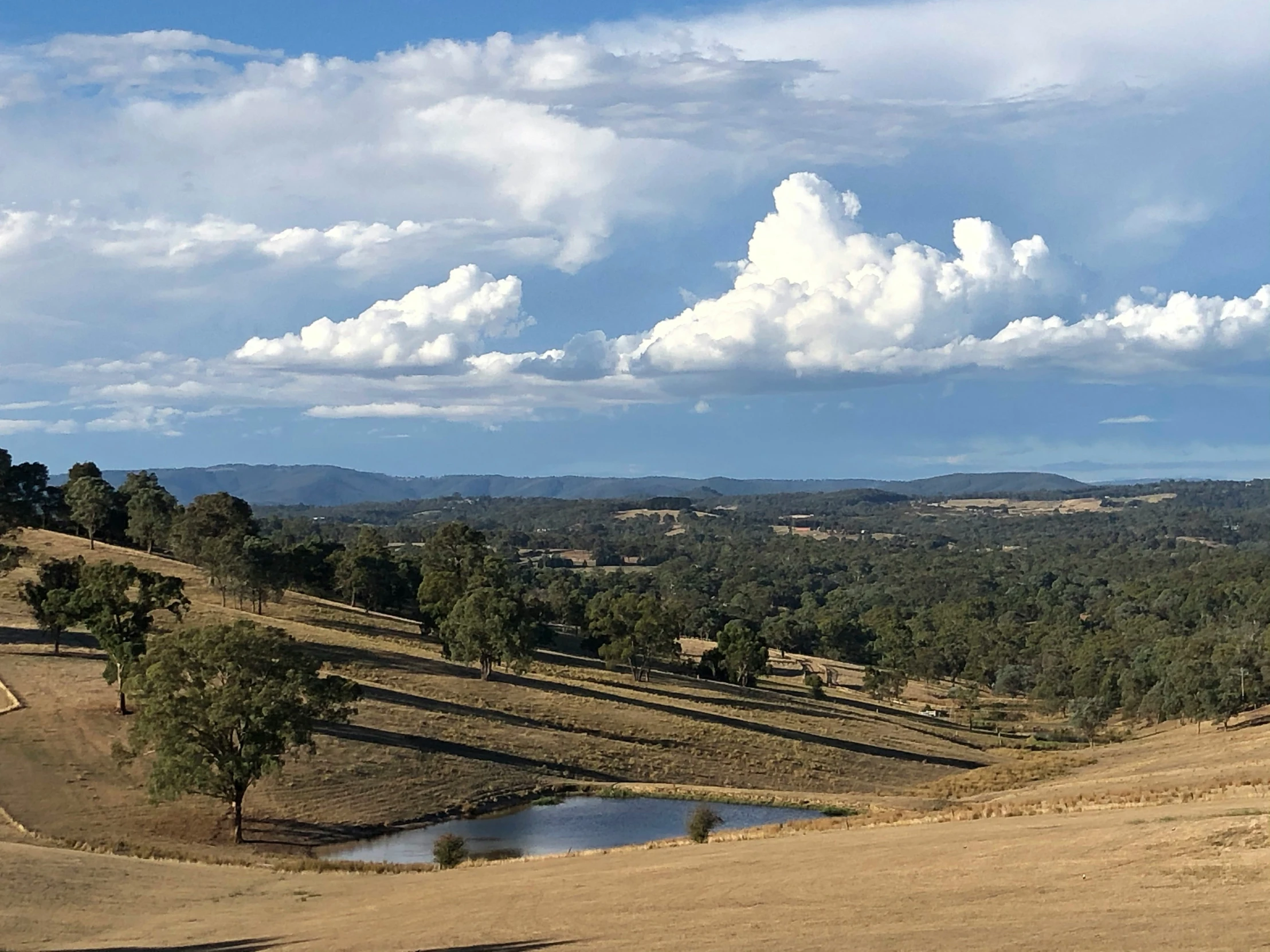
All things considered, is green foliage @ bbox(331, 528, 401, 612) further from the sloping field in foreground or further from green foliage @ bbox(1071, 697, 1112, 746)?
the sloping field in foreground

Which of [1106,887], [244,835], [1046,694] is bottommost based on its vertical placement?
[1046,694]

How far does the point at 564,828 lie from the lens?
49.2 metres

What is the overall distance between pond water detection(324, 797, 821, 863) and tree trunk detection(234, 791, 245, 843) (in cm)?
323

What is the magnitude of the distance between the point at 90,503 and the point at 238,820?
75.4 meters

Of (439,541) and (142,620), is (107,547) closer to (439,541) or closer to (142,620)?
(439,541)

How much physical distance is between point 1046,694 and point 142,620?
306 feet

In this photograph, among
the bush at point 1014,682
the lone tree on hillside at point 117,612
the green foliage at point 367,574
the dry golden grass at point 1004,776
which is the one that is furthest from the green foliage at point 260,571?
the bush at point 1014,682

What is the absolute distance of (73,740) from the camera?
5238cm

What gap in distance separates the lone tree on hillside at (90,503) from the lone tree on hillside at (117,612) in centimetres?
4996

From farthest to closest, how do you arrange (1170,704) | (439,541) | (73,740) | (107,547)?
(439,541) → (107,547) → (1170,704) → (73,740)

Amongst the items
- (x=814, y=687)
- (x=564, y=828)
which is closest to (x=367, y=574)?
(x=814, y=687)

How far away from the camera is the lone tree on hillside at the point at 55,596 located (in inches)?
2576

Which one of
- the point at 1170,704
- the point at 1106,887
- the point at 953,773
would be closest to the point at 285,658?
the point at 1106,887

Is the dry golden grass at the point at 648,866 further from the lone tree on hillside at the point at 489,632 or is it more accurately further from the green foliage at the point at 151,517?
the green foliage at the point at 151,517
